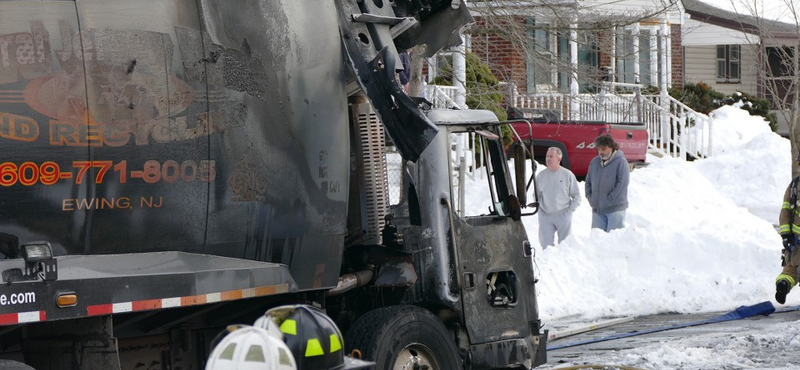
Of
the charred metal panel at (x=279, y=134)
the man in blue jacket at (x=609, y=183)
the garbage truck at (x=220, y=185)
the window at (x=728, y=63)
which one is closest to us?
the garbage truck at (x=220, y=185)

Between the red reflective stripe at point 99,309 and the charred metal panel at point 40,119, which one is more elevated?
the charred metal panel at point 40,119

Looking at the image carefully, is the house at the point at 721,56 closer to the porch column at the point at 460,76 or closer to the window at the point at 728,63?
the window at the point at 728,63

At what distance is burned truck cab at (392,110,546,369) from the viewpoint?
8594 mm

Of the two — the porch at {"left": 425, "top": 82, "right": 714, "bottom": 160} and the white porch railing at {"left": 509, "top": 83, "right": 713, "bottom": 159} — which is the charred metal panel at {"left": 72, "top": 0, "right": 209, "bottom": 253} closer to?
the porch at {"left": 425, "top": 82, "right": 714, "bottom": 160}

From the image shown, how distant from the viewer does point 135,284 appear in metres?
5.89

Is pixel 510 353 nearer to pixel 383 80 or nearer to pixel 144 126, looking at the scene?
pixel 383 80

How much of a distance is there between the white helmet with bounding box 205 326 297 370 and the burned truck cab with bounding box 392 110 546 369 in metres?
4.73

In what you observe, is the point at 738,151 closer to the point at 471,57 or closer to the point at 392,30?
the point at 471,57

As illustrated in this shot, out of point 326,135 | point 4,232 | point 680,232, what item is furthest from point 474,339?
point 680,232

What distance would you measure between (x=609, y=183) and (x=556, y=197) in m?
0.85

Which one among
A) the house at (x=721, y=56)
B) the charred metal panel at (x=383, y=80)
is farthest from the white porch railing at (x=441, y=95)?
the house at (x=721, y=56)

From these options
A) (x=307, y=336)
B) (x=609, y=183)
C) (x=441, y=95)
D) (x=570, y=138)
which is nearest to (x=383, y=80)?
(x=307, y=336)

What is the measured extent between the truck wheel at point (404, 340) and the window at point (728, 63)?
124ft

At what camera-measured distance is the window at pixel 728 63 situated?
4419 centimetres
